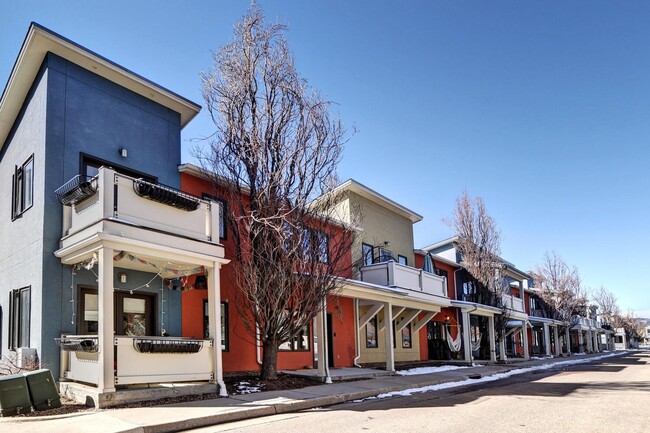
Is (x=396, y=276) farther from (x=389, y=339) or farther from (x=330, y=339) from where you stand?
(x=330, y=339)

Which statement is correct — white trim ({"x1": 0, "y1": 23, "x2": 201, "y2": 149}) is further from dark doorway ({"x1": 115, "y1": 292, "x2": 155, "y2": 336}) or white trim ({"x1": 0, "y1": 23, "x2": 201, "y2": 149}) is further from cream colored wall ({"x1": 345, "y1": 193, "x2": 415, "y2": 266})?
cream colored wall ({"x1": 345, "y1": 193, "x2": 415, "y2": 266})

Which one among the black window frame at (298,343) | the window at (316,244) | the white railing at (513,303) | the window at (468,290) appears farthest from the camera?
the white railing at (513,303)

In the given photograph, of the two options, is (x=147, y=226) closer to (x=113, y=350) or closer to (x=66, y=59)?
(x=113, y=350)

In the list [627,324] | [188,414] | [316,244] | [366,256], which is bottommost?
[627,324]

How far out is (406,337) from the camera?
85.6 feet

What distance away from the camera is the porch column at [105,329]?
33.3 feet

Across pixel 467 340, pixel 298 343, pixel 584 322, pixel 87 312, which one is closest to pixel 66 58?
pixel 87 312

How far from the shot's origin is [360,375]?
56.6 ft

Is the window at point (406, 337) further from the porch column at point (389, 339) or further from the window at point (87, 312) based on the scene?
the window at point (87, 312)

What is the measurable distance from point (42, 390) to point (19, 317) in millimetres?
3454

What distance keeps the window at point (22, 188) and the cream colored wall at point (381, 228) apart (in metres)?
11.8

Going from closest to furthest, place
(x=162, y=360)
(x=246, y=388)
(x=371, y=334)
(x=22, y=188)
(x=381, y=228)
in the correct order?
(x=162, y=360) → (x=246, y=388) → (x=22, y=188) → (x=371, y=334) → (x=381, y=228)

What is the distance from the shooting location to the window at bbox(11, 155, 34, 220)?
43.5ft

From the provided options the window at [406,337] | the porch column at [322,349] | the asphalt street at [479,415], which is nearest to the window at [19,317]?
the asphalt street at [479,415]
